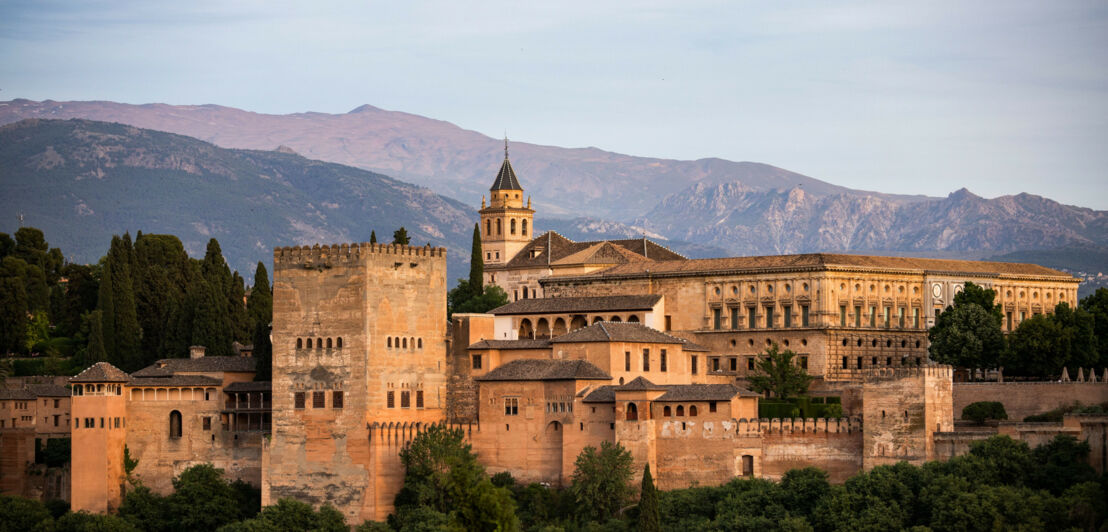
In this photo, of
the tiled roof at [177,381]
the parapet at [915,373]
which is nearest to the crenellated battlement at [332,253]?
the tiled roof at [177,381]

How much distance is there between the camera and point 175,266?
98.9 metres

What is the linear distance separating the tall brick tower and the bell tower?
3498 cm

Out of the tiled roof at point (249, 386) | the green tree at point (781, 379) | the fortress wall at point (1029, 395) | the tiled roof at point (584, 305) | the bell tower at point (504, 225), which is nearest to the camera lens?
the fortress wall at point (1029, 395)

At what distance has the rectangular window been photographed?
67.4 meters

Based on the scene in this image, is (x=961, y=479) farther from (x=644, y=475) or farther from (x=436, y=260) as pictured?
(x=436, y=260)

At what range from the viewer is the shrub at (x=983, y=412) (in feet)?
222

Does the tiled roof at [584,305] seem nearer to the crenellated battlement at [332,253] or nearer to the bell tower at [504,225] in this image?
the crenellated battlement at [332,253]

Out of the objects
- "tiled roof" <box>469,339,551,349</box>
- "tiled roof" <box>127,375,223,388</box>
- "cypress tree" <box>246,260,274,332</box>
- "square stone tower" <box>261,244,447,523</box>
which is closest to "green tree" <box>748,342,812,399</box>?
"tiled roof" <box>469,339,551,349</box>

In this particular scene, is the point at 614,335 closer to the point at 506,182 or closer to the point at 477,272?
the point at 477,272

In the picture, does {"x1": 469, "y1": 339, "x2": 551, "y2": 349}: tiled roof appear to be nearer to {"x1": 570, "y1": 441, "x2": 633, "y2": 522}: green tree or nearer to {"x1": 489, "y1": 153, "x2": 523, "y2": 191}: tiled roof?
{"x1": 570, "y1": 441, "x2": 633, "y2": 522}: green tree

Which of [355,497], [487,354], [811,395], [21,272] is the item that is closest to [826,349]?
[811,395]

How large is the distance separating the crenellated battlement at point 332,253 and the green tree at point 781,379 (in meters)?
17.0

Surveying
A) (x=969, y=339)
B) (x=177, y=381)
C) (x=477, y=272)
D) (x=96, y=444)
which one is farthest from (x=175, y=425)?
(x=969, y=339)

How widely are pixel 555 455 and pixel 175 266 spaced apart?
39.6 m
